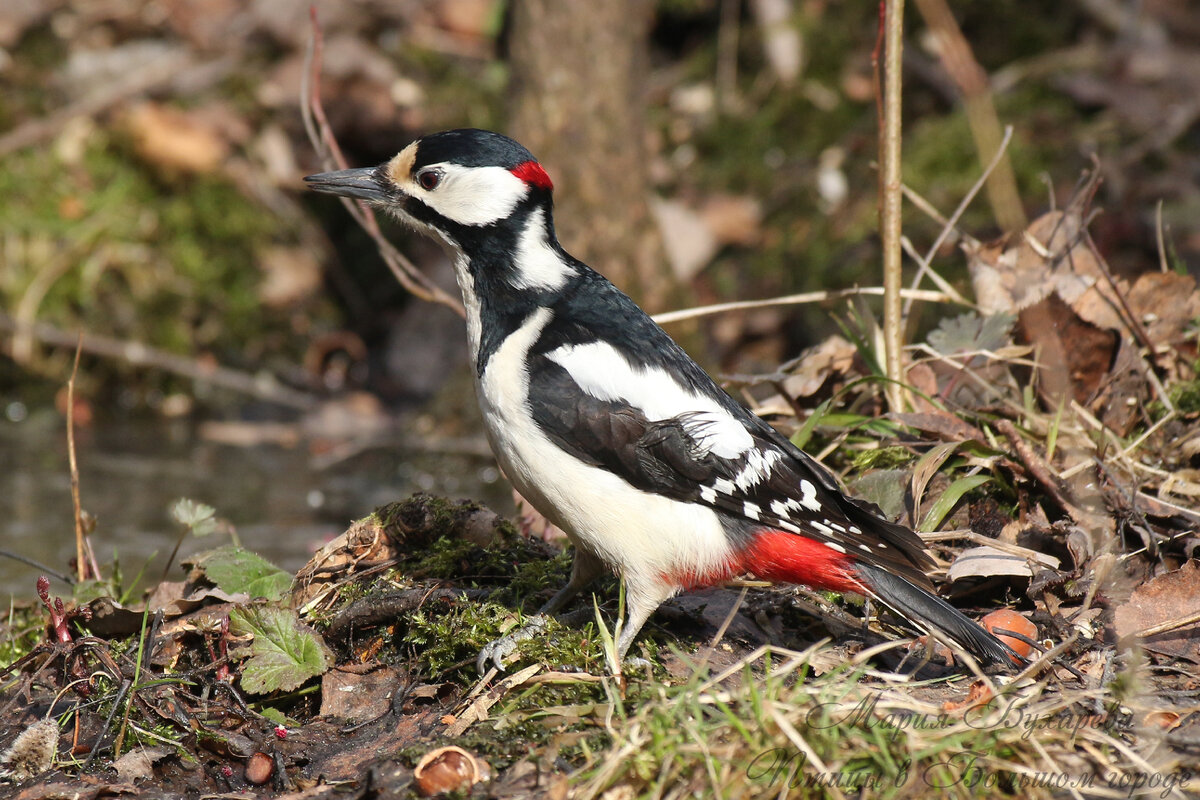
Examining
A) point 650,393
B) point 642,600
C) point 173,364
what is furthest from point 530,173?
point 173,364

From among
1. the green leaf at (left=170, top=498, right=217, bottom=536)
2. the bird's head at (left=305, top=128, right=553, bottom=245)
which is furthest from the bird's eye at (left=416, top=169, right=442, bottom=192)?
the green leaf at (left=170, top=498, right=217, bottom=536)

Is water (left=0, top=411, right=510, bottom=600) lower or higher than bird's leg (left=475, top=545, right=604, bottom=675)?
lower

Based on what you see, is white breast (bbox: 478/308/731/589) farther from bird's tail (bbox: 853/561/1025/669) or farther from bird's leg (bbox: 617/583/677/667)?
bird's tail (bbox: 853/561/1025/669)

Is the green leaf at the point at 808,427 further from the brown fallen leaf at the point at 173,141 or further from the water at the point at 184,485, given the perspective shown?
the brown fallen leaf at the point at 173,141

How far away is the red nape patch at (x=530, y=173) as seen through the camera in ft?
11.3

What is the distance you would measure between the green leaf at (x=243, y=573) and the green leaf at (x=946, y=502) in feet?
6.24

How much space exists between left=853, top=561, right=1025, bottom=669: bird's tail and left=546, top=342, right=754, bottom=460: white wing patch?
471 mm

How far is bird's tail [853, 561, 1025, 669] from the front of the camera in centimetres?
280

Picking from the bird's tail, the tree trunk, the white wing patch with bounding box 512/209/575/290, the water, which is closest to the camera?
the bird's tail

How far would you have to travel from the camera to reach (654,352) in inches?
126

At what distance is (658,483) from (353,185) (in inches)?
56.8

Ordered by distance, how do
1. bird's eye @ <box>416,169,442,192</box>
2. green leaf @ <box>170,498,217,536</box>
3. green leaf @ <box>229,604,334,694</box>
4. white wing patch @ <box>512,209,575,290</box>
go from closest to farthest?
green leaf @ <box>229,604,334,694</box> < green leaf @ <box>170,498,217,536</box> < white wing patch @ <box>512,209,575,290</box> < bird's eye @ <box>416,169,442,192</box>

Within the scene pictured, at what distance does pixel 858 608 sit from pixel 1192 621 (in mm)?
875

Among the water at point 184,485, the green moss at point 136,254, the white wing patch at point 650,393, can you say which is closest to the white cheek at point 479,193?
the white wing patch at point 650,393
